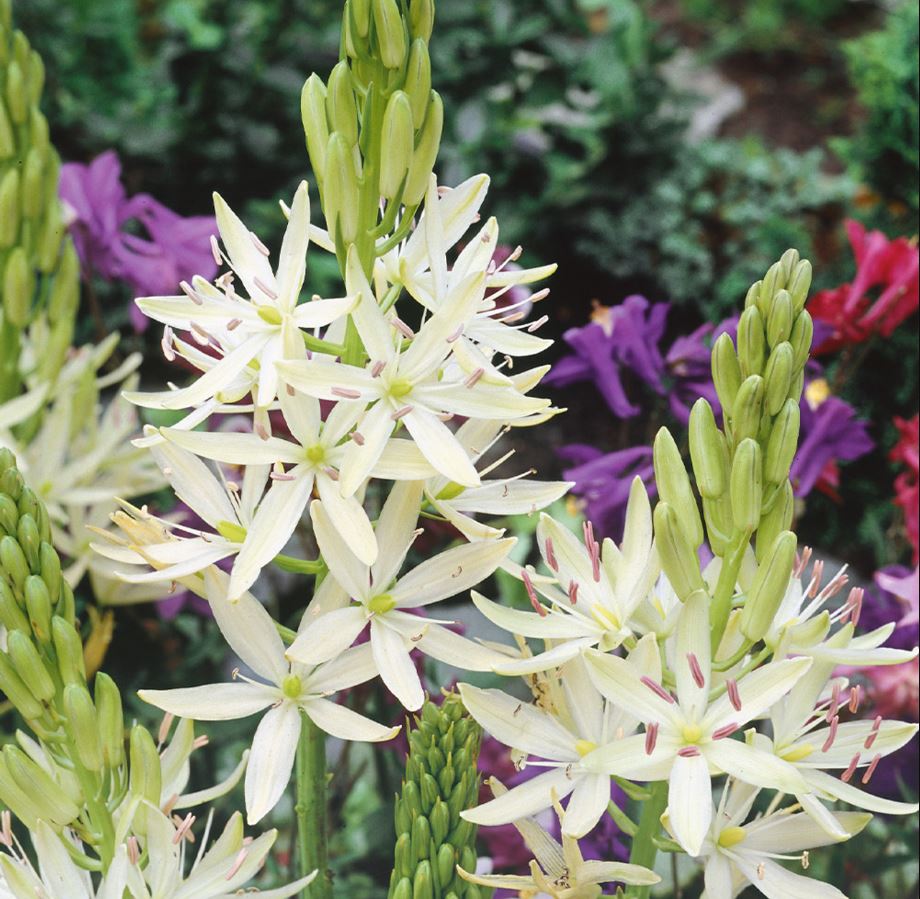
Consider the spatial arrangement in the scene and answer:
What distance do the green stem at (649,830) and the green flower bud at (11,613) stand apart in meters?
0.40

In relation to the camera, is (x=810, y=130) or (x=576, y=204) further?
(x=810, y=130)

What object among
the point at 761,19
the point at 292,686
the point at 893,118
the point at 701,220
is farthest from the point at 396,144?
the point at 761,19

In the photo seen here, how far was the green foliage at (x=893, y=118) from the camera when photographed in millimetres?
1909

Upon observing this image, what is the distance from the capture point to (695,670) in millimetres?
724

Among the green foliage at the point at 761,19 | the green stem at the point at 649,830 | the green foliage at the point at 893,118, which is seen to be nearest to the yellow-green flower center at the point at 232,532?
the green stem at the point at 649,830

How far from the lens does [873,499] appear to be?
1.71 meters

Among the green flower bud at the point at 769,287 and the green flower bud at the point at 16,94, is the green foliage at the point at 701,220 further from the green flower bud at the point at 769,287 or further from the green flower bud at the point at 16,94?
the green flower bud at the point at 769,287

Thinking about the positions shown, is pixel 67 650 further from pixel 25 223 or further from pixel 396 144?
pixel 25 223

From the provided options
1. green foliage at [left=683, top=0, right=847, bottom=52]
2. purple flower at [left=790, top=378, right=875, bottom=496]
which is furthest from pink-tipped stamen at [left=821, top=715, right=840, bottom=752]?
green foliage at [left=683, top=0, right=847, bottom=52]

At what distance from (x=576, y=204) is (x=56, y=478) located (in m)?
1.45

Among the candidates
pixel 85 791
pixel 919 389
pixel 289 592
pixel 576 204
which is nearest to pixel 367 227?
pixel 85 791

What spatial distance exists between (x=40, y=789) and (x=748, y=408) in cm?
49

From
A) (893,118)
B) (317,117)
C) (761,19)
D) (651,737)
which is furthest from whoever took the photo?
(761,19)

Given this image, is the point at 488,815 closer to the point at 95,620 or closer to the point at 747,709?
the point at 747,709
